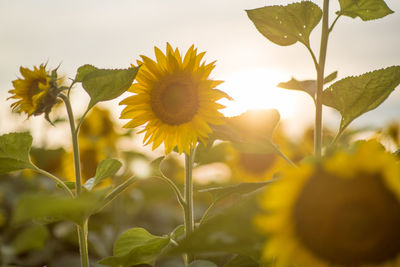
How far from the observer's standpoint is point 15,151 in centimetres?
80

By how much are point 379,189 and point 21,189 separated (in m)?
2.78

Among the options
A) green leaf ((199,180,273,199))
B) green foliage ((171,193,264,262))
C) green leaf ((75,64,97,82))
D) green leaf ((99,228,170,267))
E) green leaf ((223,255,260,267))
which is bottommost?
green leaf ((223,255,260,267))

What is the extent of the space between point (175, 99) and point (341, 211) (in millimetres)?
548

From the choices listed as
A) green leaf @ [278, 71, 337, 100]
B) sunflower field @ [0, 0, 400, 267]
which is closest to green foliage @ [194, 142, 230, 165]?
sunflower field @ [0, 0, 400, 267]

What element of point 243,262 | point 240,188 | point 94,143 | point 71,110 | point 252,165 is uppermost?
point 71,110

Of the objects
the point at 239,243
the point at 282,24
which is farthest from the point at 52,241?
the point at 239,243

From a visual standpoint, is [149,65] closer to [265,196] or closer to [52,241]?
[265,196]

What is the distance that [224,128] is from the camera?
821 mm

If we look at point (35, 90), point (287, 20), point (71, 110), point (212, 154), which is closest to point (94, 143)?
point (212, 154)

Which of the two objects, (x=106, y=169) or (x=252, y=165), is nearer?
(x=106, y=169)

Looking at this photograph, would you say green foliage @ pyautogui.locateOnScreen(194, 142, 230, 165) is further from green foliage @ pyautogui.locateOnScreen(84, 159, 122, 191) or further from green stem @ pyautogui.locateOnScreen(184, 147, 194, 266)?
green foliage @ pyautogui.locateOnScreen(84, 159, 122, 191)

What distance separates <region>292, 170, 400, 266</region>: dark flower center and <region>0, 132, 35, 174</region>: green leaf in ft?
1.88

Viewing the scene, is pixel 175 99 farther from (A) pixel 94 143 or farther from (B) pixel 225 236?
(A) pixel 94 143

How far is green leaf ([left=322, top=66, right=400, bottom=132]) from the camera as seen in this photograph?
74 cm
